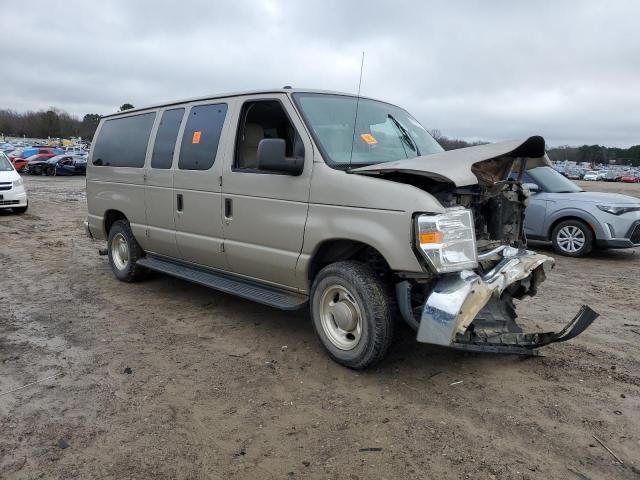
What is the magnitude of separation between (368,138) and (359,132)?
10cm

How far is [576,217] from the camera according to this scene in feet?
29.1

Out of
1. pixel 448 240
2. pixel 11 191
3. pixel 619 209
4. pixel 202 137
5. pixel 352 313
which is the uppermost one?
pixel 202 137

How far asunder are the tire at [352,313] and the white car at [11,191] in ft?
40.0

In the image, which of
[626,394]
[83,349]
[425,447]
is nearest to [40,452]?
[83,349]

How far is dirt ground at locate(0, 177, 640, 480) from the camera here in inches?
110

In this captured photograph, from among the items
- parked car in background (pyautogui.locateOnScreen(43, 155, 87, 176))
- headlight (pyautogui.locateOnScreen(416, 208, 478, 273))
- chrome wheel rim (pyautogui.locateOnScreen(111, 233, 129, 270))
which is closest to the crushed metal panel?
headlight (pyautogui.locateOnScreen(416, 208, 478, 273))

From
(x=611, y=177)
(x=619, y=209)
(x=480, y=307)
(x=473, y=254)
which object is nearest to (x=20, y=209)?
(x=473, y=254)

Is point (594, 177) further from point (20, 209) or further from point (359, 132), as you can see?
point (359, 132)

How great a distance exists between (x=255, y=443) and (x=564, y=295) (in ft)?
15.5

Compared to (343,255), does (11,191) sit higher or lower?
lower

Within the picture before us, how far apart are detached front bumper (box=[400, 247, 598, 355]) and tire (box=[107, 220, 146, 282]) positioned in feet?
14.0

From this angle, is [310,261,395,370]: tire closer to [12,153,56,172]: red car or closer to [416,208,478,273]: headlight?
[416,208,478,273]: headlight

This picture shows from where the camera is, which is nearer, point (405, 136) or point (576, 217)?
point (405, 136)

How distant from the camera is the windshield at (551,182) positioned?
9375 mm
